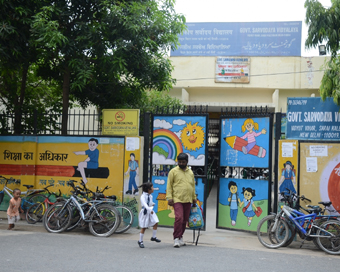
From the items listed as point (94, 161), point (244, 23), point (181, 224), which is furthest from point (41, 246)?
point (244, 23)

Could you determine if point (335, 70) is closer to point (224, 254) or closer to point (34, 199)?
point (224, 254)

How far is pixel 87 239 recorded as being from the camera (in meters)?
7.93

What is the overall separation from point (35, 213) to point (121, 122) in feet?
10.3

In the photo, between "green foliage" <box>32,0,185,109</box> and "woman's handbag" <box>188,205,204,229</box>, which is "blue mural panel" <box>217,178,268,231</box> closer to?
"woman's handbag" <box>188,205,204,229</box>

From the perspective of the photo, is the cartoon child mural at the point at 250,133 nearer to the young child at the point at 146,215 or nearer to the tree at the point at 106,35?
the young child at the point at 146,215

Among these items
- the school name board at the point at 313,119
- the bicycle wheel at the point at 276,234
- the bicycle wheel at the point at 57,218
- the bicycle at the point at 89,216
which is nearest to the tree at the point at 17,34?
the bicycle wheel at the point at 57,218

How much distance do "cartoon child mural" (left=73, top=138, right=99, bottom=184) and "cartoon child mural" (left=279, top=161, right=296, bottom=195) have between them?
4.61 meters

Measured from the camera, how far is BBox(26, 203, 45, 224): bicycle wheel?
975 cm

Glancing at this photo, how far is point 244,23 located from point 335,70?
17.1 meters

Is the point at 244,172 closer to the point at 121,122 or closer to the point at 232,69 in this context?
the point at 121,122

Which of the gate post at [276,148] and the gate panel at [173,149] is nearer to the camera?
the gate post at [276,148]

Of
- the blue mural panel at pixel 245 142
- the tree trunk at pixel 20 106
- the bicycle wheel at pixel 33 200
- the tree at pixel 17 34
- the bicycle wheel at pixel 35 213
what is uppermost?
the tree at pixel 17 34

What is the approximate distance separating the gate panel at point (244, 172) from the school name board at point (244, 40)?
15564 mm

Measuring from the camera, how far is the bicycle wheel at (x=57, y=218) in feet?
28.0
